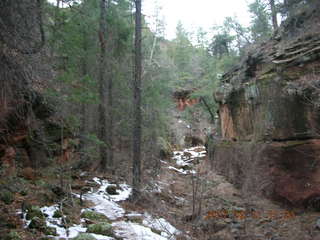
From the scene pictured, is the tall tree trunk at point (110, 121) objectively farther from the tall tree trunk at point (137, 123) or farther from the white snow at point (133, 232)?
the white snow at point (133, 232)

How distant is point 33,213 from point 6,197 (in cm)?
80

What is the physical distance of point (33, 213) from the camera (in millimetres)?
5770

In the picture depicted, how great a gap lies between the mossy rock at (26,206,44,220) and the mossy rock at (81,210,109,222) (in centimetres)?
125

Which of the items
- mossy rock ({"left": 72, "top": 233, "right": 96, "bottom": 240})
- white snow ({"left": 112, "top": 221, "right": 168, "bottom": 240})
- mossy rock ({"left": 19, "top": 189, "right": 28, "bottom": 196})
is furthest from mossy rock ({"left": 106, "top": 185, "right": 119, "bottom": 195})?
mossy rock ({"left": 72, "top": 233, "right": 96, "bottom": 240})

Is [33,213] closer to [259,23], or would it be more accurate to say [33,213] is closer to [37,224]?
[37,224]

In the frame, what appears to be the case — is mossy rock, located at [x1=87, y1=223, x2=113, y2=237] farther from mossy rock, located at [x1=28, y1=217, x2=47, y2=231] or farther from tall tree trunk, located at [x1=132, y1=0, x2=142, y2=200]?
tall tree trunk, located at [x1=132, y1=0, x2=142, y2=200]

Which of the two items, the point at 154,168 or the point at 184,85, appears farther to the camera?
the point at 184,85

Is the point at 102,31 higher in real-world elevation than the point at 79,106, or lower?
higher

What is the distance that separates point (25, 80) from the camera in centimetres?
400

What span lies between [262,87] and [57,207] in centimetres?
917

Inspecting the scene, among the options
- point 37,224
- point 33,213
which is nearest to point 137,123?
point 33,213

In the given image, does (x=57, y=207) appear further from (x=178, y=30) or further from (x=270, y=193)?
(x=178, y=30)

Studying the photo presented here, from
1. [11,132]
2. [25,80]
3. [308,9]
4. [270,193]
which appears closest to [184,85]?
[308,9]

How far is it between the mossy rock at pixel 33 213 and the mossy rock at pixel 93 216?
4.09 feet
